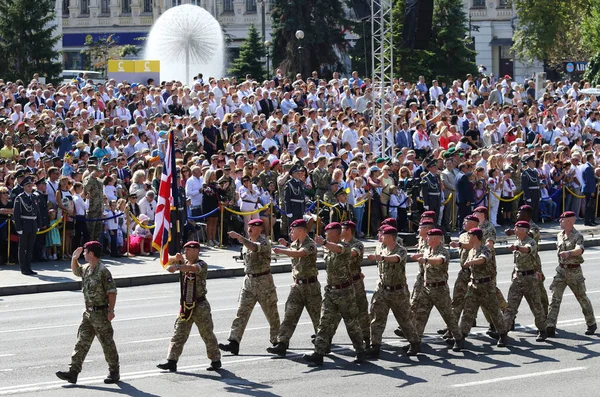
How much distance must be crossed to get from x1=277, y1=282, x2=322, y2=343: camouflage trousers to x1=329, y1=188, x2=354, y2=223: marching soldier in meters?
10.1

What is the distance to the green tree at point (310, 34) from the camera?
6072 centimetres

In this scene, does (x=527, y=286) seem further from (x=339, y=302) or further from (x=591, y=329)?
(x=339, y=302)

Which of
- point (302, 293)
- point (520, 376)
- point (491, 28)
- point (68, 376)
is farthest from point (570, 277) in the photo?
point (491, 28)

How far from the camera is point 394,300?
1534cm

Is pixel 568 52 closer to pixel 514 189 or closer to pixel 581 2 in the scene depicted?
pixel 581 2

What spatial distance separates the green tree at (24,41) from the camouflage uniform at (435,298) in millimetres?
42846

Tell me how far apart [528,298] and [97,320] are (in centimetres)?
621

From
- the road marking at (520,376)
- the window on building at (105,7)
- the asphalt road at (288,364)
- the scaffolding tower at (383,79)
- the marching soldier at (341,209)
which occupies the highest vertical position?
the window on building at (105,7)

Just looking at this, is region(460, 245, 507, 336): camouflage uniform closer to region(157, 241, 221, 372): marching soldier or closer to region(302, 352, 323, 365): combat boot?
region(302, 352, 323, 365): combat boot

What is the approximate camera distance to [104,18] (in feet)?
282

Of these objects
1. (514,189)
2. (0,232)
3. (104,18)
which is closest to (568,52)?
(104,18)

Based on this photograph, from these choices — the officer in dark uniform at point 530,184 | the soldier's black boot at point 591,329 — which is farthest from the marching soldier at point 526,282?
the officer in dark uniform at point 530,184

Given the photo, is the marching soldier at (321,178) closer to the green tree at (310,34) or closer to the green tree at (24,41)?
the green tree at (24,41)

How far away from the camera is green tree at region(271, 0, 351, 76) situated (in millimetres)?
60719
